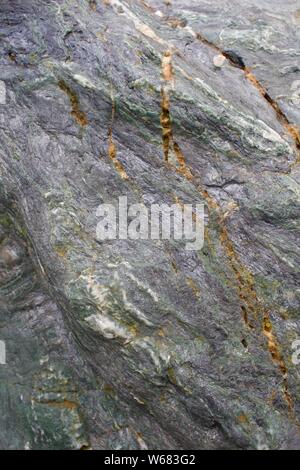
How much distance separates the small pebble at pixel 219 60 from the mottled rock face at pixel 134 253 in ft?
1.78

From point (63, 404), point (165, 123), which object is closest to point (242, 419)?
point (63, 404)

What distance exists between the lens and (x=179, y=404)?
22.3ft

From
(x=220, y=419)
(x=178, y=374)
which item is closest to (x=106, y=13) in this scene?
(x=178, y=374)

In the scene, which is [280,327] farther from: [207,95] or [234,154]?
[207,95]

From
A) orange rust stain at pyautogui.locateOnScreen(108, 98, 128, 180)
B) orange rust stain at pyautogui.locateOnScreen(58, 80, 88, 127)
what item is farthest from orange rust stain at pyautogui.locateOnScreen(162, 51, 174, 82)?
orange rust stain at pyautogui.locateOnScreen(58, 80, 88, 127)

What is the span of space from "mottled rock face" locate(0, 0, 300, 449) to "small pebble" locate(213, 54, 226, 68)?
1.78 ft

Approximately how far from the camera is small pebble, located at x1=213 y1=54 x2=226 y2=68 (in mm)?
8484

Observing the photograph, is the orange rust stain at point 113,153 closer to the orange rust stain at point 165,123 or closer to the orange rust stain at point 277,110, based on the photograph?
the orange rust stain at point 165,123

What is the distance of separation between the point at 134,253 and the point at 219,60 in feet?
13.2

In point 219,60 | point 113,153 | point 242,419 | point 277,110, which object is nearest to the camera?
point 242,419

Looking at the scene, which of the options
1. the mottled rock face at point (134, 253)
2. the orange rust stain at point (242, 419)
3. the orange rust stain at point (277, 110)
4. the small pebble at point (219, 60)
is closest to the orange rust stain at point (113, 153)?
the mottled rock face at point (134, 253)

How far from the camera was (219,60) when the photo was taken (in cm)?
855

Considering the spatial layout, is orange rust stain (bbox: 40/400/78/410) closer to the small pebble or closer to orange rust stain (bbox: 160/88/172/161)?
orange rust stain (bbox: 160/88/172/161)

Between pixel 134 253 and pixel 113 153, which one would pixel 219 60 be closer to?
pixel 113 153
